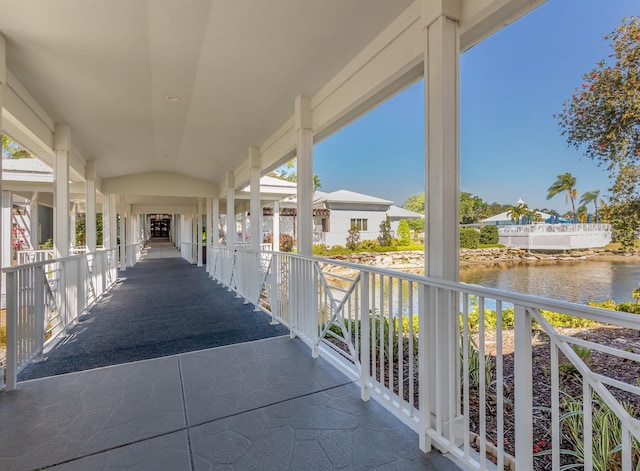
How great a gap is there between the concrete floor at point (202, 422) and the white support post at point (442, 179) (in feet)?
1.48

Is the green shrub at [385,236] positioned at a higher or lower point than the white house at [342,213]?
lower

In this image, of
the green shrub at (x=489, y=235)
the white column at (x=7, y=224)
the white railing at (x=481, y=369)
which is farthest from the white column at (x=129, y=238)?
the green shrub at (x=489, y=235)

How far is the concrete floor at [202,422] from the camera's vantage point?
5.82 ft

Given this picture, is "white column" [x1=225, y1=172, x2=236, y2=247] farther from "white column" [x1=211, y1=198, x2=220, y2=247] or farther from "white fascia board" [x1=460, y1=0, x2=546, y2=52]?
"white fascia board" [x1=460, y1=0, x2=546, y2=52]

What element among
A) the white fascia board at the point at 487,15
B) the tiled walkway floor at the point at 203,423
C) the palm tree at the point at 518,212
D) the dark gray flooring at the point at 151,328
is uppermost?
the white fascia board at the point at 487,15

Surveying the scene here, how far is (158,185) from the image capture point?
917 cm

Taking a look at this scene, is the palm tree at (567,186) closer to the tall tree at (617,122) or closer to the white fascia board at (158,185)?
the tall tree at (617,122)

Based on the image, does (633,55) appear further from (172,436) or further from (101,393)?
(101,393)

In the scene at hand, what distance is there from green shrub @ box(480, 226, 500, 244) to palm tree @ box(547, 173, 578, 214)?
1.47 ft

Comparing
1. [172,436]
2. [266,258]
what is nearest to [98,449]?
[172,436]

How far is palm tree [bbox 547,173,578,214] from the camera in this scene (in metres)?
1.53

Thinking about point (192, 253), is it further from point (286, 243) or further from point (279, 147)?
point (279, 147)

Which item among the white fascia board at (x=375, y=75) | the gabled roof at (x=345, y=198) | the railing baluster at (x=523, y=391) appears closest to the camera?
the railing baluster at (x=523, y=391)

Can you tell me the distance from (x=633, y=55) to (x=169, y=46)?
327 cm
